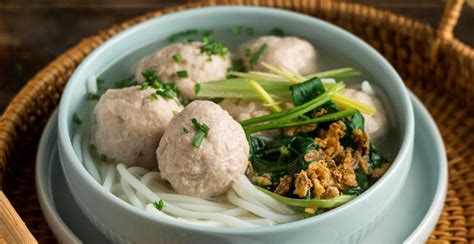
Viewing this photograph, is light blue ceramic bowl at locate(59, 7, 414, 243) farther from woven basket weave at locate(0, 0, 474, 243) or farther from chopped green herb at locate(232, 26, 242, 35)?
woven basket weave at locate(0, 0, 474, 243)

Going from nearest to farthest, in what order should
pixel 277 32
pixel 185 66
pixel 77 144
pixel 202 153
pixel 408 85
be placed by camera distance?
pixel 202 153
pixel 77 144
pixel 185 66
pixel 277 32
pixel 408 85

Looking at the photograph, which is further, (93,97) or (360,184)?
(93,97)

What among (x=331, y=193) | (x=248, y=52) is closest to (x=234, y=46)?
(x=248, y=52)

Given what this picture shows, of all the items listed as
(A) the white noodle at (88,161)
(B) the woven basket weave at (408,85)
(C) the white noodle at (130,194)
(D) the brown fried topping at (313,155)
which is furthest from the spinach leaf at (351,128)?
(A) the white noodle at (88,161)

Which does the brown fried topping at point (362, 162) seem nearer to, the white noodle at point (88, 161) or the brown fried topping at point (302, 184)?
the brown fried topping at point (302, 184)

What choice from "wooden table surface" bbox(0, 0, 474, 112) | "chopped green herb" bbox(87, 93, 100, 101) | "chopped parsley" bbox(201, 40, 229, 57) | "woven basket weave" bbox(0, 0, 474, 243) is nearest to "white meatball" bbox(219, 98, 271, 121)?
"chopped parsley" bbox(201, 40, 229, 57)

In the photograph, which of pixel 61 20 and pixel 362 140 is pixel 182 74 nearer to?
pixel 362 140
